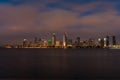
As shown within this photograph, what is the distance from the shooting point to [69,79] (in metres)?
45.9

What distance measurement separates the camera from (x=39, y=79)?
4512 cm

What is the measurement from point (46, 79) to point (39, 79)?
4.16 ft

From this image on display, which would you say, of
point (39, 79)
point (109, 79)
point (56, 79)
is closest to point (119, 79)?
point (109, 79)

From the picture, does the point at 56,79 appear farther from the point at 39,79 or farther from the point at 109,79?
the point at 109,79

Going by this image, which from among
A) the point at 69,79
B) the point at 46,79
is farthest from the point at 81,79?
the point at 46,79

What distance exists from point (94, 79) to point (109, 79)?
2.77 m

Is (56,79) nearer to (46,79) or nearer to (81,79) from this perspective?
(46,79)

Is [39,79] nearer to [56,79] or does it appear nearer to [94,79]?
[56,79]

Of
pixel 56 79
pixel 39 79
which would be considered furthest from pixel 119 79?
pixel 39 79

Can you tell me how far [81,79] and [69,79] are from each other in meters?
2.37

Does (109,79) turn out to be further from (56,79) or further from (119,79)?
(56,79)

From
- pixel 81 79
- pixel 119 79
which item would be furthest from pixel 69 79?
pixel 119 79

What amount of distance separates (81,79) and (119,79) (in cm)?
692

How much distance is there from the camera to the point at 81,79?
46.6 meters
